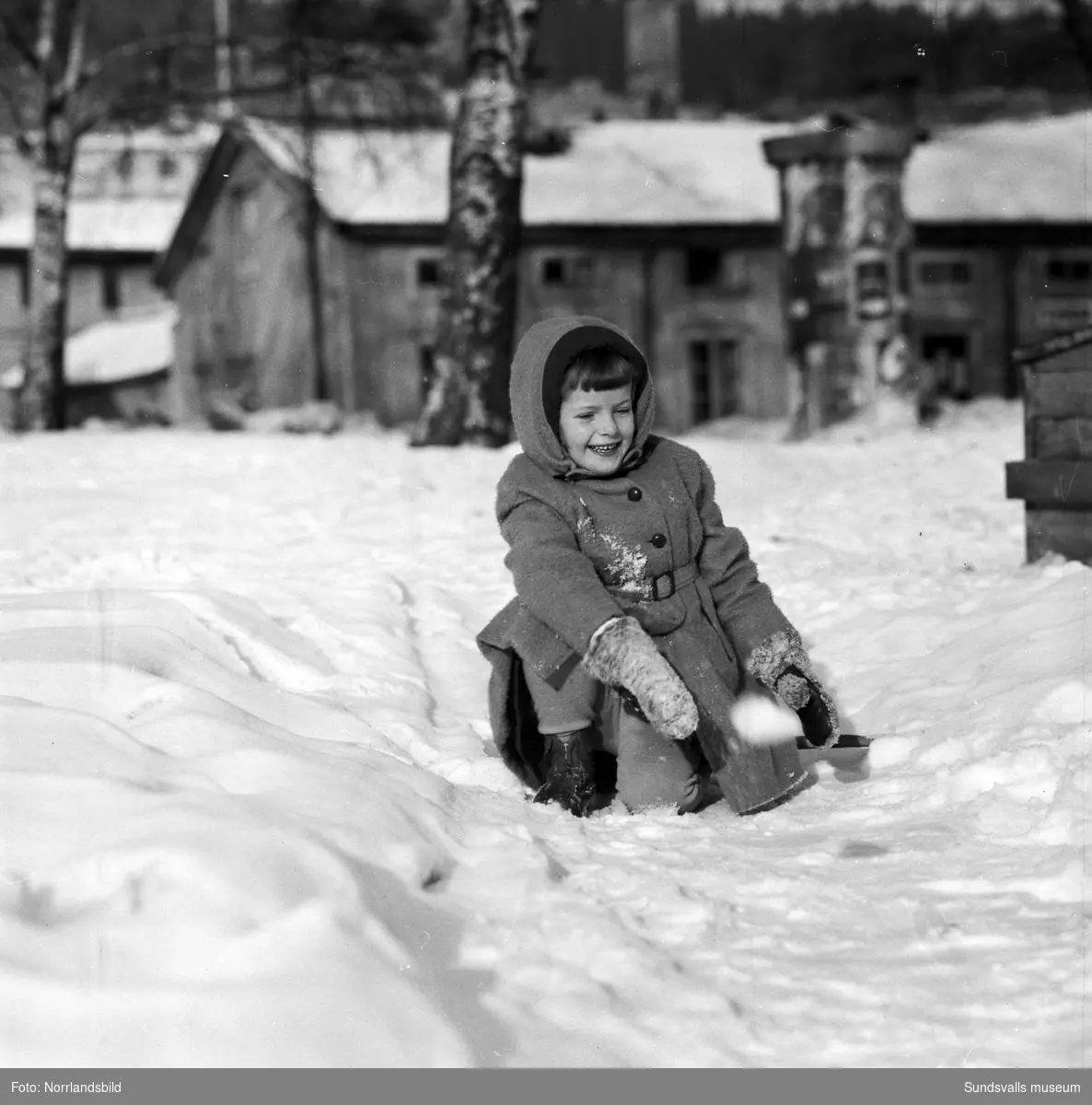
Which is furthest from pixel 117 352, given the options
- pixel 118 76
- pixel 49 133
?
pixel 49 133

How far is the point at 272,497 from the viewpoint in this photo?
28.6ft

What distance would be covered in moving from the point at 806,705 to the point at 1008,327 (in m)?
22.2

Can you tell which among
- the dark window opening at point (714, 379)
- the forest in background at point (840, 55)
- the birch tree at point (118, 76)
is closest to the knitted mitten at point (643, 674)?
the birch tree at point (118, 76)

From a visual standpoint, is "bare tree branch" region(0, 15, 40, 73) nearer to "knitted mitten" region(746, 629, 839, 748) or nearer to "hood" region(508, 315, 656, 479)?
"hood" region(508, 315, 656, 479)

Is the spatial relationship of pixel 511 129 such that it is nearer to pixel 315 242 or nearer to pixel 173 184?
pixel 315 242

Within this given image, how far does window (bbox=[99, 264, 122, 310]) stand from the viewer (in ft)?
118

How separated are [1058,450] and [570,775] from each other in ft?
10.7

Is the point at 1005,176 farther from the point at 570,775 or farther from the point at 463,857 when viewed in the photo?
the point at 463,857

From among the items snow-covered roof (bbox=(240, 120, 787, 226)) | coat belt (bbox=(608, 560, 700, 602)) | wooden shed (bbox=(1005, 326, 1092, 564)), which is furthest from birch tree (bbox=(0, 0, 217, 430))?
coat belt (bbox=(608, 560, 700, 602))

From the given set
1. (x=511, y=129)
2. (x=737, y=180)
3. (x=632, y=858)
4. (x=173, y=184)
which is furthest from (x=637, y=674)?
(x=173, y=184)

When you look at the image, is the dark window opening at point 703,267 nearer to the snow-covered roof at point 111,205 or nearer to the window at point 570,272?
the window at point 570,272

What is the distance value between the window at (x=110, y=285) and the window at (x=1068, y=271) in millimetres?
20593

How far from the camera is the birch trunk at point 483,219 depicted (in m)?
11.3

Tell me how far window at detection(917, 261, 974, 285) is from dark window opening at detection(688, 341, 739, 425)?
3.08 metres
